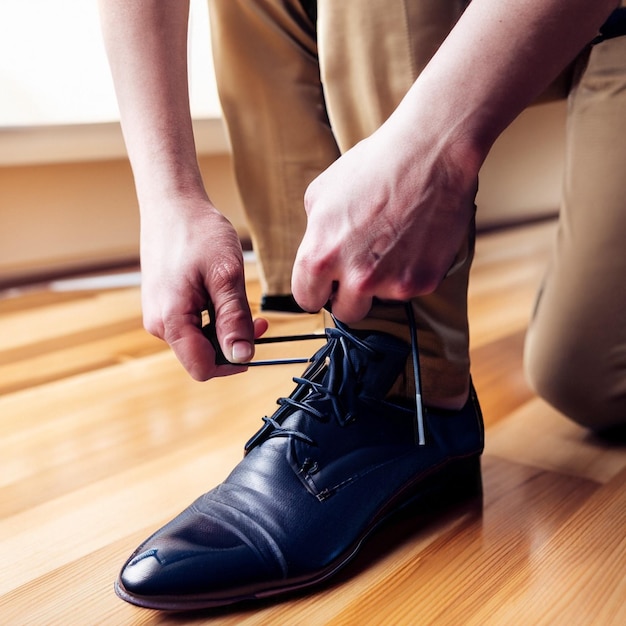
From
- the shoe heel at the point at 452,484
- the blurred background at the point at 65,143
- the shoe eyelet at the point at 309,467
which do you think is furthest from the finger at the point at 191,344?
the blurred background at the point at 65,143

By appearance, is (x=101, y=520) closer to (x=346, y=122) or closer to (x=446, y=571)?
(x=446, y=571)

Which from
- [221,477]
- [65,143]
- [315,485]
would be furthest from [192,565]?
[65,143]

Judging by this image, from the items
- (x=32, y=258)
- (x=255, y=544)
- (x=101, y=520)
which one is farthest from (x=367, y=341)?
(x=32, y=258)

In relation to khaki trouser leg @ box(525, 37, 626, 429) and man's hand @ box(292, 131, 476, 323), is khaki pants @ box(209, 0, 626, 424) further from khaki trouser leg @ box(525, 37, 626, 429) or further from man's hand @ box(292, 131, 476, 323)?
man's hand @ box(292, 131, 476, 323)

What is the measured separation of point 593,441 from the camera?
784 mm

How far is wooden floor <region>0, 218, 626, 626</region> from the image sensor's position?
503mm

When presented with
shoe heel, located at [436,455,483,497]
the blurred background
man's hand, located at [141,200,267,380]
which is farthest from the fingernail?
the blurred background

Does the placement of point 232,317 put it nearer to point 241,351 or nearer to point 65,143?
point 241,351

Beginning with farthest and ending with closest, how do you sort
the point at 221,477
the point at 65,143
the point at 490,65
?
the point at 65,143, the point at 221,477, the point at 490,65

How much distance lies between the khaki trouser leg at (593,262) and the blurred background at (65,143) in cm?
140

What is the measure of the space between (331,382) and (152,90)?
28 centimetres

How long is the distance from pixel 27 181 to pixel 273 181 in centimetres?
133

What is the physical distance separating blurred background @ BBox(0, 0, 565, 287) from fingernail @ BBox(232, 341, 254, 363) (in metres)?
1.51

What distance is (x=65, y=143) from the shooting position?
189 cm
